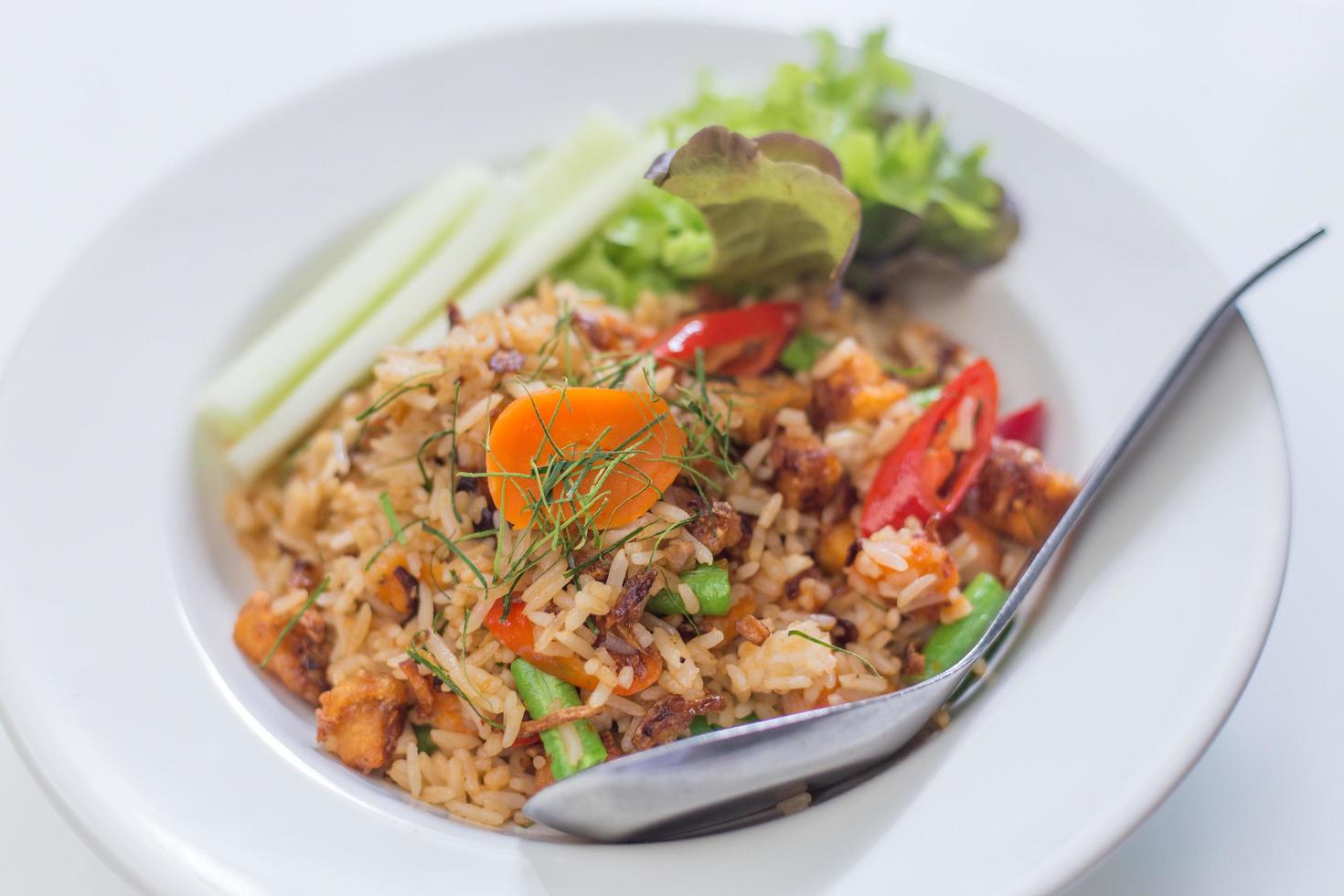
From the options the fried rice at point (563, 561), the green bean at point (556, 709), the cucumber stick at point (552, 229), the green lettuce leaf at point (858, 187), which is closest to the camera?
the green bean at point (556, 709)

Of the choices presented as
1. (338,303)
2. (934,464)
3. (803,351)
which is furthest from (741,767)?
(338,303)

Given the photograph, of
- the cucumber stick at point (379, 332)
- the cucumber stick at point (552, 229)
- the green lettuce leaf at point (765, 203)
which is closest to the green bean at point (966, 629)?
the green lettuce leaf at point (765, 203)

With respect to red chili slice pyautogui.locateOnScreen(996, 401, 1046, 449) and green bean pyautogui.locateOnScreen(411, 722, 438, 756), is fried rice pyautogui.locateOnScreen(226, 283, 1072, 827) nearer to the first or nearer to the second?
green bean pyautogui.locateOnScreen(411, 722, 438, 756)

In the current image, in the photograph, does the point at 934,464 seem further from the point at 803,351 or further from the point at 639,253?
the point at 639,253

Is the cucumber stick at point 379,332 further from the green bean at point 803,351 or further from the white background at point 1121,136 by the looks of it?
the green bean at point 803,351

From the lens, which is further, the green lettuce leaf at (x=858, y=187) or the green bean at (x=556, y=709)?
the green lettuce leaf at (x=858, y=187)
